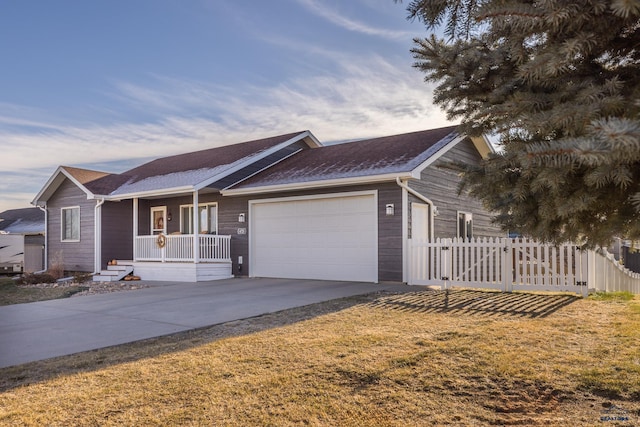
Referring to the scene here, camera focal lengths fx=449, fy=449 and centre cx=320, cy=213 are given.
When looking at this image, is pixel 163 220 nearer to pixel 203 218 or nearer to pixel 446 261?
pixel 203 218

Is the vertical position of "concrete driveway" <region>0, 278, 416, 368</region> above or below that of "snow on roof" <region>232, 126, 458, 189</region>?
below

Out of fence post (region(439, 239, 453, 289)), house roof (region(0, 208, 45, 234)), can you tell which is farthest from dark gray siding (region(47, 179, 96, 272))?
fence post (region(439, 239, 453, 289))

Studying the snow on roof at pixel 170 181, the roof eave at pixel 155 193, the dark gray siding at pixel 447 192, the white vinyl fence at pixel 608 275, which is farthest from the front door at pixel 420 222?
the roof eave at pixel 155 193

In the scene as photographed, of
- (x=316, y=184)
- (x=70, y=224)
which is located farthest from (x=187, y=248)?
(x=70, y=224)

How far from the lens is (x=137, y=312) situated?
776 centimetres

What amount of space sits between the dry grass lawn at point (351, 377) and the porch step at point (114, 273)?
32.4ft

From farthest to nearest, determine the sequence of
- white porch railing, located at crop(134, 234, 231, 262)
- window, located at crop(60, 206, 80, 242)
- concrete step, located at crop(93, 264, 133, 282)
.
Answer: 1. window, located at crop(60, 206, 80, 242)
2. concrete step, located at crop(93, 264, 133, 282)
3. white porch railing, located at crop(134, 234, 231, 262)

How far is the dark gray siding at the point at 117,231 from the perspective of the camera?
16.1 meters

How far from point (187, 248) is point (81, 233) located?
18.8 feet

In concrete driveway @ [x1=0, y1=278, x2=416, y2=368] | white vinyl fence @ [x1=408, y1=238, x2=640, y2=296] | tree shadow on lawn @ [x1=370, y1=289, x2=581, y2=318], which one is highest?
white vinyl fence @ [x1=408, y1=238, x2=640, y2=296]

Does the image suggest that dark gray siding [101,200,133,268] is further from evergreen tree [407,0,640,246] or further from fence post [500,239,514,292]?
evergreen tree [407,0,640,246]

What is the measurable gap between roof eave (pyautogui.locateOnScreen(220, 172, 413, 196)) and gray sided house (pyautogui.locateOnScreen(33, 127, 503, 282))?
0.03 metres

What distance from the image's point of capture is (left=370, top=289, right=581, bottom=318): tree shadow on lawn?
23.5 feet

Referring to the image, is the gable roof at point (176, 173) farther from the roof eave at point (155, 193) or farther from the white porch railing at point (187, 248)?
the white porch railing at point (187, 248)
